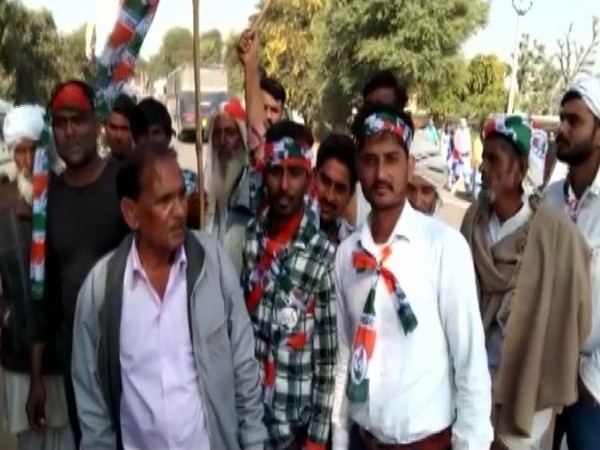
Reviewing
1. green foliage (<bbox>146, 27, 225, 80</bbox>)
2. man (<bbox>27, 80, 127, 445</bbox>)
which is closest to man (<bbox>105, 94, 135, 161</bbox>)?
green foliage (<bbox>146, 27, 225, 80</bbox>)

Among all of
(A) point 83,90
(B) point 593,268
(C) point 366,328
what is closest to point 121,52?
(A) point 83,90

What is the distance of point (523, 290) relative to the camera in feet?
10.2

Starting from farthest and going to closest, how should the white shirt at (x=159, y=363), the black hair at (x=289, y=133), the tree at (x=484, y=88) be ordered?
the tree at (x=484, y=88) → the black hair at (x=289, y=133) → the white shirt at (x=159, y=363)

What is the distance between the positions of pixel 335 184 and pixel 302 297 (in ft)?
2.34

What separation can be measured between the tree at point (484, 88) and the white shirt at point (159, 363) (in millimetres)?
32065

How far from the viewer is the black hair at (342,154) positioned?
11.7 feet

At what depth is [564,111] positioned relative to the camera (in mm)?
3762

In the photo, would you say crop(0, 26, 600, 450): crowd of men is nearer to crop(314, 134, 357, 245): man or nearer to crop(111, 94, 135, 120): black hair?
crop(314, 134, 357, 245): man

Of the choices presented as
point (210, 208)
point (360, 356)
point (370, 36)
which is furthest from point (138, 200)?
point (370, 36)

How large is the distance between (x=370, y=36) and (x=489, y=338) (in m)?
29.4

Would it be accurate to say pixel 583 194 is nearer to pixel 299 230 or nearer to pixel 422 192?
pixel 422 192

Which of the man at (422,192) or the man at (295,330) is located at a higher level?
the man at (422,192)

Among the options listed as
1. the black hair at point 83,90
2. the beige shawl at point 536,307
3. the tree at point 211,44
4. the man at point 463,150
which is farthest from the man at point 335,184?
the man at point 463,150

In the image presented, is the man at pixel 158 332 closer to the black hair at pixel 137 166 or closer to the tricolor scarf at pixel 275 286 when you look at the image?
the black hair at pixel 137 166
